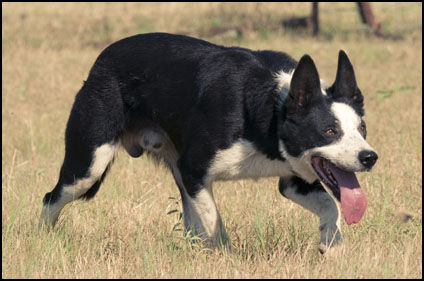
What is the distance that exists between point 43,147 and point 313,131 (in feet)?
15.6

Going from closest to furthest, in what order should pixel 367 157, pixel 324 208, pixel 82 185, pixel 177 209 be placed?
1. pixel 367 157
2. pixel 324 208
3. pixel 82 185
4. pixel 177 209

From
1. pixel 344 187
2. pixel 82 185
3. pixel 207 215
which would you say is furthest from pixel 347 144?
pixel 82 185

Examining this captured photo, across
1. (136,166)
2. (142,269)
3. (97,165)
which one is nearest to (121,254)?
(142,269)

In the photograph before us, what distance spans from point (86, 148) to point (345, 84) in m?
1.86

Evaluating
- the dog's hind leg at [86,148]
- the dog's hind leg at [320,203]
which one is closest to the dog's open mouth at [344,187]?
the dog's hind leg at [320,203]

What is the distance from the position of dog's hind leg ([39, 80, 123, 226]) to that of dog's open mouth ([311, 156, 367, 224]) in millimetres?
1518

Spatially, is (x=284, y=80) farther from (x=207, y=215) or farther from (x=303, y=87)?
(x=207, y=215)

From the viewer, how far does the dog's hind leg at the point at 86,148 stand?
5.61 metres

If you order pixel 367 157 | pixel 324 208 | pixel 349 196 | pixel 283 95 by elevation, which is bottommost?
pixel 324 208

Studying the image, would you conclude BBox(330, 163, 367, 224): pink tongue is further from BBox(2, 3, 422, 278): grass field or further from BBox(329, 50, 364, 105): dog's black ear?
BBox(329, 50, 364, 105): dog's black ear

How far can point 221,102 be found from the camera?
16.6 feet

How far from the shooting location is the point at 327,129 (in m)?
4.71

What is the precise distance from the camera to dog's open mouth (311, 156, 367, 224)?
187 inches

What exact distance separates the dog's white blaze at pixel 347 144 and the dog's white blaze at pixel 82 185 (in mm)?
1585
